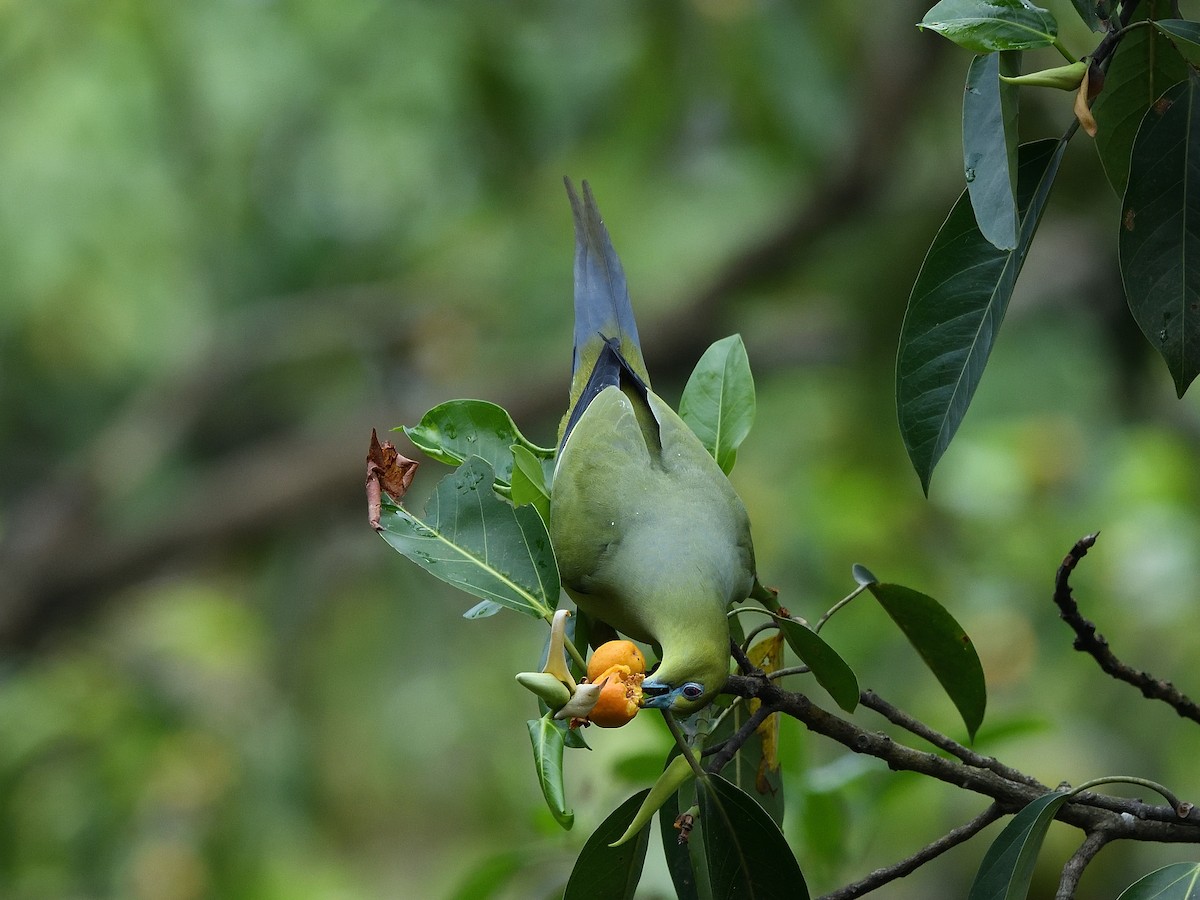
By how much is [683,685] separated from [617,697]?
0.22ft

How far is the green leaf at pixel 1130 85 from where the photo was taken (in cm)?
84

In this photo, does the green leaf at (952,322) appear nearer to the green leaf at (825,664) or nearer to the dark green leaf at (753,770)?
the green leaf at (825,664)

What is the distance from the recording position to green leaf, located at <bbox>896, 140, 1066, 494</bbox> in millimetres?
859

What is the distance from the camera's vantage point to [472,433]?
0.95 m

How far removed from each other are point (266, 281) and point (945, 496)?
127 inches

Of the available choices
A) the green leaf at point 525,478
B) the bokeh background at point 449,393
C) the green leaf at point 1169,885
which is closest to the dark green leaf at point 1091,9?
the green leaf at point 525,478

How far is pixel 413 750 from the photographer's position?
6.42m

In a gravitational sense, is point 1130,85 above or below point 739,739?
above

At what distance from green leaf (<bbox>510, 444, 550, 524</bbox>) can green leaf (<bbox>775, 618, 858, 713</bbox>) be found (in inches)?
7.9

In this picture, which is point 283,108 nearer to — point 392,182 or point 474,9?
point 392,182

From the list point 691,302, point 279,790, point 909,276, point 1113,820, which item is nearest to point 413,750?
point 279,790

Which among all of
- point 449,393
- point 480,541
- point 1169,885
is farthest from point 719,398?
point 449,393

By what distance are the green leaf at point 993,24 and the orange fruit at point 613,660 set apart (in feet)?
1.41

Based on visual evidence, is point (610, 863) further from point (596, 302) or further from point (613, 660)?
point (596, 302)
